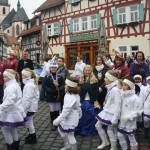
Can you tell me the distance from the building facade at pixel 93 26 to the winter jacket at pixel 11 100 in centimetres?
1238

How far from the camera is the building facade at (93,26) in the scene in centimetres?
2211

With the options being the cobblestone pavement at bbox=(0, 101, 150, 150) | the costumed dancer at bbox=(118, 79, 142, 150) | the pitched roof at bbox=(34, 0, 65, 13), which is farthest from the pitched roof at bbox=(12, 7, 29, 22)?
the costumed dancer at bbox=(118, 79, 142, 150)

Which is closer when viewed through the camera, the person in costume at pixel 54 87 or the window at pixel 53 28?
the person in costume at pixel 54 87

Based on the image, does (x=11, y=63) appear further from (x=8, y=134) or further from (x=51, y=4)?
(x=51, y=4)

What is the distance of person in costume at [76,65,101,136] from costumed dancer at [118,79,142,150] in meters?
1.56

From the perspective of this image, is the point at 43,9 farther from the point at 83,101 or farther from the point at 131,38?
the point at 83,101

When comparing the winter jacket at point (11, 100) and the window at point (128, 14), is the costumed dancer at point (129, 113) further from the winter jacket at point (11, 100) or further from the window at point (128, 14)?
the window at point (128, 14)

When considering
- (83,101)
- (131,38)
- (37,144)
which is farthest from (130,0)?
→ (37,144)

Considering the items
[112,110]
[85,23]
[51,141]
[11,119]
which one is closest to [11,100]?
[11,119]

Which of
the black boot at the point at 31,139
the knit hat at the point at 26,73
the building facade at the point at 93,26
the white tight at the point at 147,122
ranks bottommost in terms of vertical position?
the black boot at the point at 31,139

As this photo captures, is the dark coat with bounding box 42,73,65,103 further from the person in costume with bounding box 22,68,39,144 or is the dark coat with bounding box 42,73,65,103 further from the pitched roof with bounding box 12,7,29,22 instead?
the pitched roof with bounding box 12,7,29,22

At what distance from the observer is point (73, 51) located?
92.7 feet

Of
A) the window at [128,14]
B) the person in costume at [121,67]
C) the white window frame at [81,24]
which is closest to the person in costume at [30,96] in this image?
the person in costume at [121,67]

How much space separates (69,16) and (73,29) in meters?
1.43
